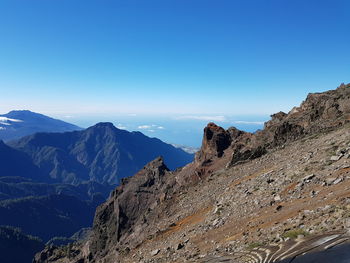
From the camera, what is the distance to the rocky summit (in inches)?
704


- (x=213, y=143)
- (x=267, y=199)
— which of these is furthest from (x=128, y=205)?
(x=267, y=199)

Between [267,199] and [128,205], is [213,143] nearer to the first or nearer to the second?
[128,205]

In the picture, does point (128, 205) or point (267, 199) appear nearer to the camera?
point (267, 199)

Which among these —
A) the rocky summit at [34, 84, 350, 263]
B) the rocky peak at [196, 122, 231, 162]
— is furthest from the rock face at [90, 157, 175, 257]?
the rocky peak at [196, 122, 231, 162]

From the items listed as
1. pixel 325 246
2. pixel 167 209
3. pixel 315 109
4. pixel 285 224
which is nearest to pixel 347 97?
pixel 315 109

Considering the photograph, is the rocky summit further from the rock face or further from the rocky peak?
the rock face

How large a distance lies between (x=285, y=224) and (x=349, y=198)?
438cm

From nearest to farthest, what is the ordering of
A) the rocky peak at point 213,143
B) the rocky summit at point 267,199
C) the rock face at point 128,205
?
the rocky summit at point 267,199 < the rocky peak at point 213,143 < the rock face at point 128,205

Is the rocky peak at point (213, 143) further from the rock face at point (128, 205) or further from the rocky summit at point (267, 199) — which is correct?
the rock face at point (128, 205)

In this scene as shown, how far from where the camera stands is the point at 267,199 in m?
29.3

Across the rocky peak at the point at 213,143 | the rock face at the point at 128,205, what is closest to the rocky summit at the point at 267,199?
the rocky peak at the point at 213,143

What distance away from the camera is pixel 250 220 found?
Result: 26922 millimetres

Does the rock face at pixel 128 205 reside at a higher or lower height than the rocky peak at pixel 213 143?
lower

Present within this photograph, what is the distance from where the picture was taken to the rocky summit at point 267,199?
17.9 meters
